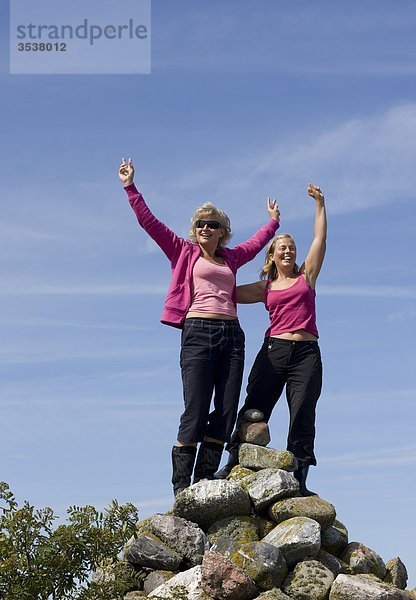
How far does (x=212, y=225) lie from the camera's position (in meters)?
14.7

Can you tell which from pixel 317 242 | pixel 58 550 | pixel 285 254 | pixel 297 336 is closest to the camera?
pixel 58 550

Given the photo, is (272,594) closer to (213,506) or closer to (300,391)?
(213,506)

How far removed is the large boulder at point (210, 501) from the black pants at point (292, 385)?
127 centimetres

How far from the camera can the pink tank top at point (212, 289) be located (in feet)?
46.9

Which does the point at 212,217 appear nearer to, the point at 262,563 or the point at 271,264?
the point at 271,264

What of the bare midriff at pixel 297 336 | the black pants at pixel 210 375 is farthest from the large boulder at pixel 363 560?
the bare midriff at pixel 297 336

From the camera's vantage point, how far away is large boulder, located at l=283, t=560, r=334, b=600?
1305 centimetres

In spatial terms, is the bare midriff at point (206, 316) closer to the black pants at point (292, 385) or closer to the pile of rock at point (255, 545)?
the black pants at point (292, 385)

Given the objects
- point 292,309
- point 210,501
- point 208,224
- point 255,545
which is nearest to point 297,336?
point 292,309

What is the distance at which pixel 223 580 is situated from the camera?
12516 millimetres

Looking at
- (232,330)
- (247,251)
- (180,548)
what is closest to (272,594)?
(180,548)

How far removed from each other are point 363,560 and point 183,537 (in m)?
2.89

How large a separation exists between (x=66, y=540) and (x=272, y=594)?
2916mm

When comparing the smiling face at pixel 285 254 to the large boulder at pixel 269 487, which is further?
the smiling face at pixel 285 254
